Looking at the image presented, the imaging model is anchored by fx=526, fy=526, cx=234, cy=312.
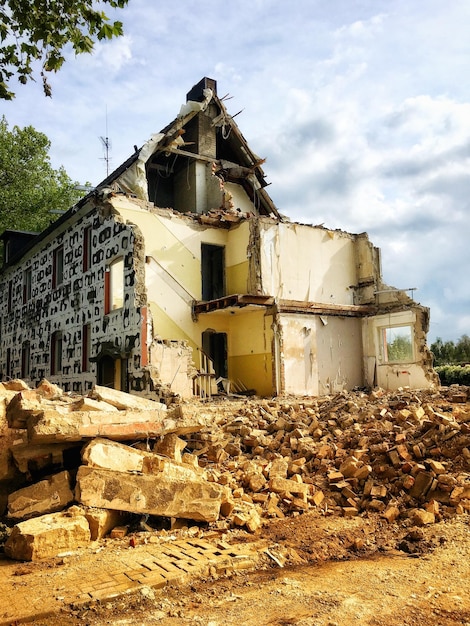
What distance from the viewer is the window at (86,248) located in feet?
68.7

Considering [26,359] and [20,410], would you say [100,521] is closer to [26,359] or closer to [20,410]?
[20,410]

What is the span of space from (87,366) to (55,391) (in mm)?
11196

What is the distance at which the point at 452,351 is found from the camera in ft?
125

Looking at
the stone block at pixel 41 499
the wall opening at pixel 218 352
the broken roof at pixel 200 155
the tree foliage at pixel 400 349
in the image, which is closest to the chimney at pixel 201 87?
the broken roof at pixel 200 155

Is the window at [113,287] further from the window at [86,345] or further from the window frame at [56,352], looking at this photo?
the window frame at [56,352]

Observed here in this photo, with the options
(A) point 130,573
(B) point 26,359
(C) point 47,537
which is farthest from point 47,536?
(B) point 26,359

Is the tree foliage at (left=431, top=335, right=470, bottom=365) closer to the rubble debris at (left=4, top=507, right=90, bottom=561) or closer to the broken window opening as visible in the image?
the broken window opening

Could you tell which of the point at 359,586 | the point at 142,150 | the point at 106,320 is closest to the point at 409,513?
the point at 359,586

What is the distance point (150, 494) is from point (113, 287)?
1388 centimetres

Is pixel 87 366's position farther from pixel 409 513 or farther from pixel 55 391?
pixel 409 513

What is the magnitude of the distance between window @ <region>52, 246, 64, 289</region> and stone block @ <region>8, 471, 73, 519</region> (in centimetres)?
1816

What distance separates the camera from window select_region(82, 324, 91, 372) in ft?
67.3

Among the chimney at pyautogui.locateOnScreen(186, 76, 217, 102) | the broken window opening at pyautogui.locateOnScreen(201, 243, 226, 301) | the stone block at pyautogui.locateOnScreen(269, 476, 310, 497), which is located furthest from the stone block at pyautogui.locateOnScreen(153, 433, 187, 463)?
the chimney at pyautogui.locateOnScreen(186, 76, 217, 102)

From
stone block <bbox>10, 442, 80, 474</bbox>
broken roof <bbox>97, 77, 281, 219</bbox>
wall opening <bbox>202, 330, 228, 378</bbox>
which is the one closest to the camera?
stone block <bbox>10, 442, 80, 474</bbox>
